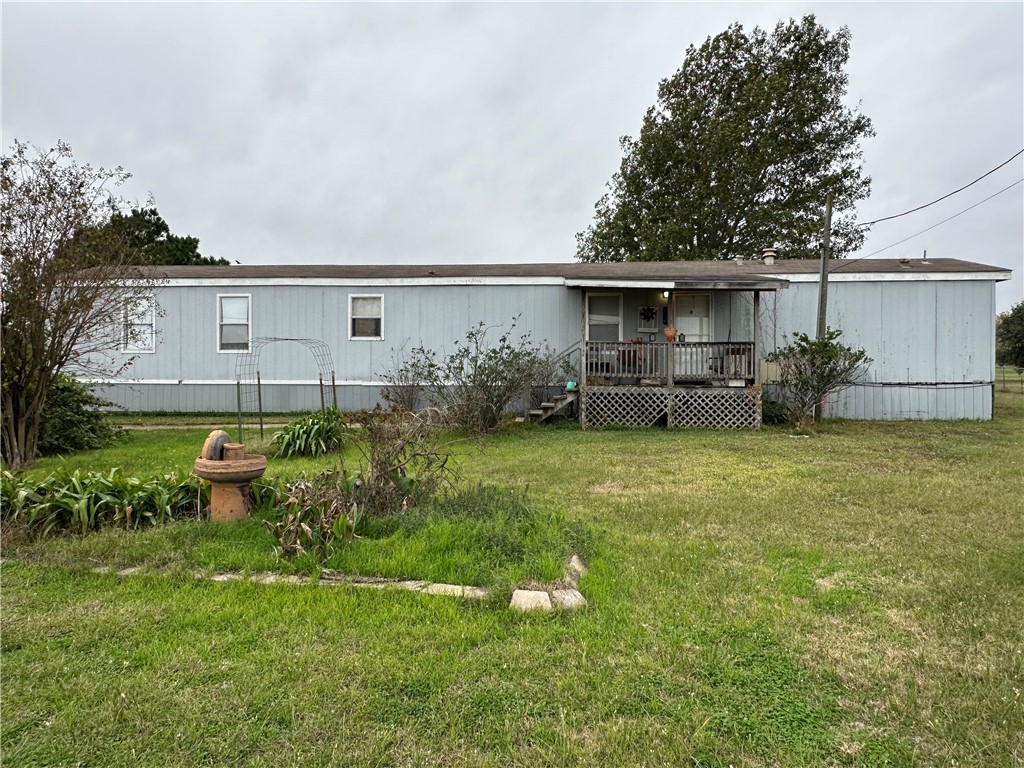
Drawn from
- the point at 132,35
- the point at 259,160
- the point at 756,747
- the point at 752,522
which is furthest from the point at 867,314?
the point at 259,160

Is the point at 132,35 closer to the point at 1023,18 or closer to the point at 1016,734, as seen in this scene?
the point at 1016,734

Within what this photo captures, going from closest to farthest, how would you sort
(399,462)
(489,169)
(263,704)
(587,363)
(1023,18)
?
1. (263,704)
2. (399,462)
3. (1023,18)
4. (587,363)
5. (489,169)

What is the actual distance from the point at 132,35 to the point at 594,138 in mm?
18299

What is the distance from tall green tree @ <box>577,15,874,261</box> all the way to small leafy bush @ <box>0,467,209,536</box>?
20.8m

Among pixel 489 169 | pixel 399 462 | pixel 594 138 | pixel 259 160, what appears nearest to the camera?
pixel 399 462

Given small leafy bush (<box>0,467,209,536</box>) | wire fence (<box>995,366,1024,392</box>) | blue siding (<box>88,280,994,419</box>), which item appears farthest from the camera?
wire fence (<box>995,366,1024,392</box>)

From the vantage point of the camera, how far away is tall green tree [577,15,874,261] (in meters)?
21.0

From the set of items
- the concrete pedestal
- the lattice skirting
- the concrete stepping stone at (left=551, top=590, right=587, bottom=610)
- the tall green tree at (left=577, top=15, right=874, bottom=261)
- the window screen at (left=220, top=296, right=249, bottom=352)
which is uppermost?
the tall green tree at (left=577, top=15, right=874, bottom=261)

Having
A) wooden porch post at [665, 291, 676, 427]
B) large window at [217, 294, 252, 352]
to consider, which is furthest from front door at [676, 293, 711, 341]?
large window at [217, 294, 252, 352]

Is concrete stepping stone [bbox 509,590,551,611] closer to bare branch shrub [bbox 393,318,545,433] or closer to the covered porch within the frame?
bare branch shrub [bbox 393,318,545,433]

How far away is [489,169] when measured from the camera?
20672 millimetres

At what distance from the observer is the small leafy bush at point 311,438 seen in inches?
293

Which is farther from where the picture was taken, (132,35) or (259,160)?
(259,160)

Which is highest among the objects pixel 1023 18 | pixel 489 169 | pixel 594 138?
pixel 594 138
